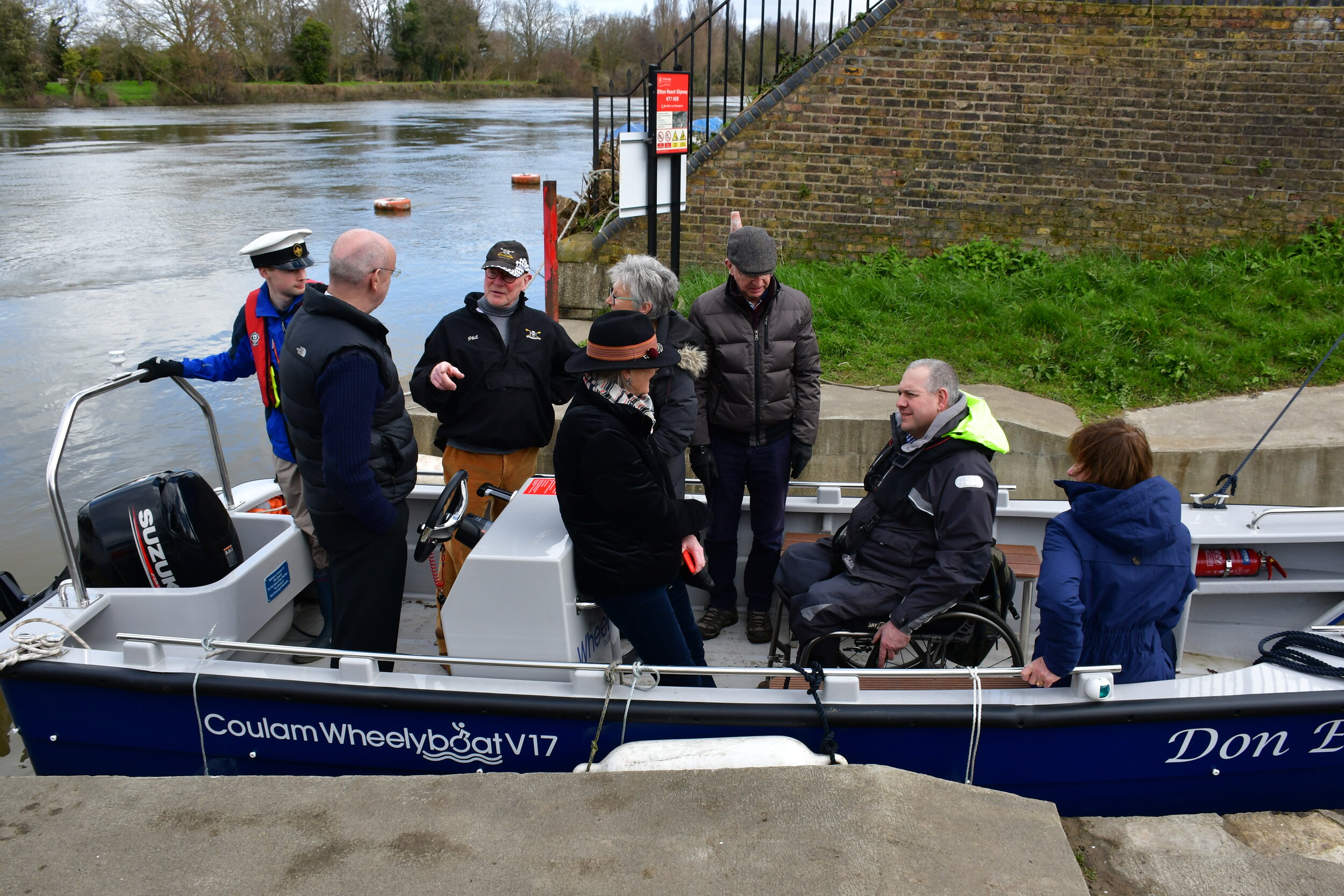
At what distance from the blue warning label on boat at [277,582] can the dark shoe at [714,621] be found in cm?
165

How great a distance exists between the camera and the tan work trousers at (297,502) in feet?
11.9

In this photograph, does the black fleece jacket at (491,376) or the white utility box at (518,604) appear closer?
the white utility box at (518,604)

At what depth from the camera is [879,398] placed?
6.00 m

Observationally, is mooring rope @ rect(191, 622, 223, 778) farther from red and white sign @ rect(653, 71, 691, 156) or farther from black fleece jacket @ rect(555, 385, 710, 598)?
red and white sign @ rect(653, 71, 691, 156)

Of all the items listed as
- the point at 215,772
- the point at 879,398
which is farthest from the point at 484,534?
the point at 879,398

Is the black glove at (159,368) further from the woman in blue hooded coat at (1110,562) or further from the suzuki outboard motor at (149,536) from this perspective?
the woman in blue hooded coat at (1110,562)

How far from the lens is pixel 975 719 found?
2.75 metres

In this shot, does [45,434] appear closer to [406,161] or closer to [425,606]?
[425,606]

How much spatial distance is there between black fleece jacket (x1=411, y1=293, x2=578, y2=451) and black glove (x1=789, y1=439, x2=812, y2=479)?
Answer: 950mm

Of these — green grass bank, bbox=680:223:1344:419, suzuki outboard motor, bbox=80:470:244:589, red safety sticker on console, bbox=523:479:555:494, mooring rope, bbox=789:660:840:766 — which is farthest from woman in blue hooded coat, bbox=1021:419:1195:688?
green grass bank, bbox=680:223:1344:419

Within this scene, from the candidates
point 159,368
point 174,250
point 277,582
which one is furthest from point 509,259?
point 174,250

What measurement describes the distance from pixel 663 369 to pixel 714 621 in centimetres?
125

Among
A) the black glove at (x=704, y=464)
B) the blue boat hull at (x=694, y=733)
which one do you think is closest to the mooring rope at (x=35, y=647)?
the blue boat hull at (x=694, y=733)

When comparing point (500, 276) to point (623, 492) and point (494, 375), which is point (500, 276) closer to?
point (494, 375)
